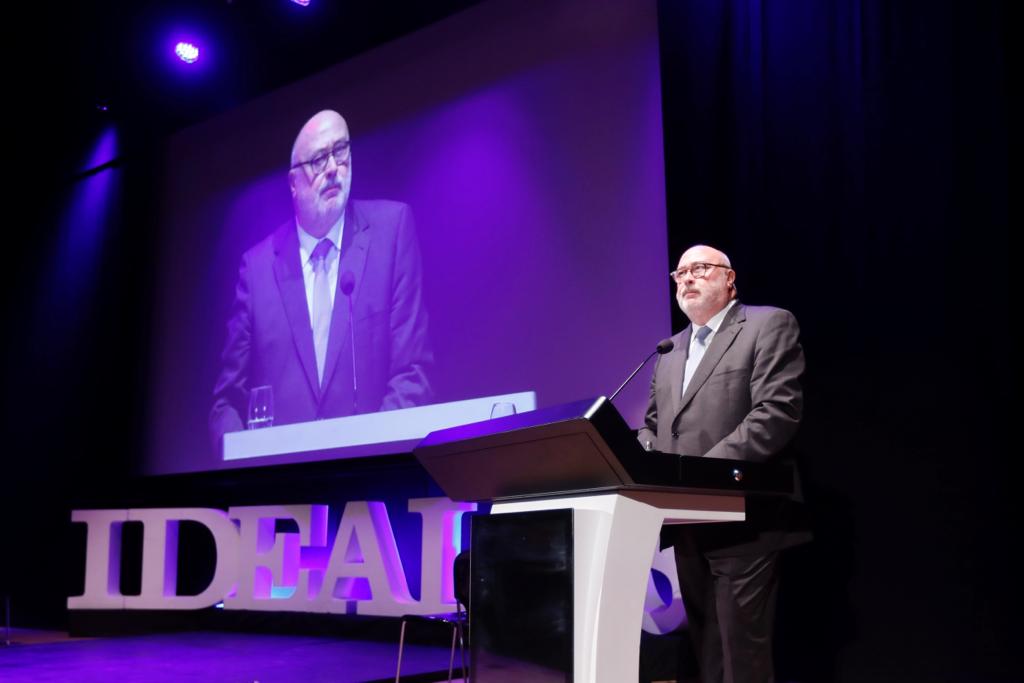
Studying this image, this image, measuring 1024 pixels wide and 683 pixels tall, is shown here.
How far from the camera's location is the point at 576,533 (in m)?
2.12

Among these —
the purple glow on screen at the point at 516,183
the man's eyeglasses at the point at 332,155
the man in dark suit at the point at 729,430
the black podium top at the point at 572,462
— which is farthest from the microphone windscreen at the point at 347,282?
the black podium top at the point at 572,462

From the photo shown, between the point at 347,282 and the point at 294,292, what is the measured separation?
0.53 metres

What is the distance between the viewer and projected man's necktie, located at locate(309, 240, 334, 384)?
19.6 ft

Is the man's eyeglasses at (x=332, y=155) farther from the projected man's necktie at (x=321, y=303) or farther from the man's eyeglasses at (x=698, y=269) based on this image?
the man's eyeglasses at (x=698, y=269)

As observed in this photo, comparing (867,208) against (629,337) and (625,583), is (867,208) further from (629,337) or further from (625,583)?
(625,583)

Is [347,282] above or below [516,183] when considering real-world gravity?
below

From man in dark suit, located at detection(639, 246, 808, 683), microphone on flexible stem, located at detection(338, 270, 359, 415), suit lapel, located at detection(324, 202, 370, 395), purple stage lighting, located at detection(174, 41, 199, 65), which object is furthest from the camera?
purple stage lighting, located at detection(174, 41, 199, 65)

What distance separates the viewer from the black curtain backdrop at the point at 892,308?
11.0 ft

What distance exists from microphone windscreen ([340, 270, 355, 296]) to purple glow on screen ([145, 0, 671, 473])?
1.74ft

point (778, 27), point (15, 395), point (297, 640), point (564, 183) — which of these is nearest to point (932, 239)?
point (778, 27)

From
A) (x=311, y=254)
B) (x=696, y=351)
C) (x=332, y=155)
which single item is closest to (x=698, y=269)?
(x=696, y=351)

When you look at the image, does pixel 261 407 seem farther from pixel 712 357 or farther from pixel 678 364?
pixel 712 357

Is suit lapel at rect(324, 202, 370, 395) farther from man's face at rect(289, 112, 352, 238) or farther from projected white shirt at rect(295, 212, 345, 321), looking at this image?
man's face at rect(289, 112, 352, 238)

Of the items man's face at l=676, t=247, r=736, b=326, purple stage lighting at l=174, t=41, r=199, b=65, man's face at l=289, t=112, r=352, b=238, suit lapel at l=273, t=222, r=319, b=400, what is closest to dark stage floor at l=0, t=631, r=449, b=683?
suit lapel at l=273, t=222, r=319, b=400
